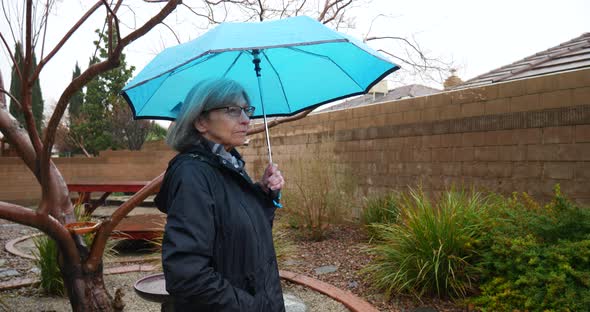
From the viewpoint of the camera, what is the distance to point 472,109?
6.35 metres

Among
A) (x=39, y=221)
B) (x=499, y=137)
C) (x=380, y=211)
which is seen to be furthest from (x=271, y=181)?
(x=380, y=211)

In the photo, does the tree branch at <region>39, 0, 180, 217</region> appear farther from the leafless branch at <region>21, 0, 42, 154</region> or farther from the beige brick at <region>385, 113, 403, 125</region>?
the beige brick at <region>385, 113, 403, 125</region>

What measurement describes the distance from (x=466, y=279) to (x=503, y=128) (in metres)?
2.42

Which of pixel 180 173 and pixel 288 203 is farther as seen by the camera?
pixel 288 203

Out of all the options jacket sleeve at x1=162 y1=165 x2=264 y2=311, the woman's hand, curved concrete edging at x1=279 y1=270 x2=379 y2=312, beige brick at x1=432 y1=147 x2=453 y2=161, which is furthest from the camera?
beige brick at x1=432 y1=147 x2=453 y2=161

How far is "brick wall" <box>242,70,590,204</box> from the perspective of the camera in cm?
512

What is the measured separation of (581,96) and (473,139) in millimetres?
1527

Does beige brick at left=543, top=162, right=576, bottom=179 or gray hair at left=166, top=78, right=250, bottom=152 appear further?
beige brick at left=543, top=162, right=576, bottom=179

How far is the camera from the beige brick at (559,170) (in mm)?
5108

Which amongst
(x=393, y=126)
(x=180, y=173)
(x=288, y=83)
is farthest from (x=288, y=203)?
(x=180, y=173)

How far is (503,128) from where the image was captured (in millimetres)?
5883

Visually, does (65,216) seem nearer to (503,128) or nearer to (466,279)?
(466,279)

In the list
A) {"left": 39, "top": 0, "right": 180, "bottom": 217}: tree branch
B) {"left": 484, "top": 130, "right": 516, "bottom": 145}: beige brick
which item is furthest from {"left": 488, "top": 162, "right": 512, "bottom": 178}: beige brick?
{"left": 39, "top": 0, "right": 180, "bottom": 217}: tree branch

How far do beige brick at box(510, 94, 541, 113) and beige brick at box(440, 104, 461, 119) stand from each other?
89cm
